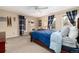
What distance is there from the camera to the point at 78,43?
54.1 inches

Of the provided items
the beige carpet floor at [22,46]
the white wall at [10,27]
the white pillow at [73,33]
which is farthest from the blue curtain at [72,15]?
the white wall at [10,27]

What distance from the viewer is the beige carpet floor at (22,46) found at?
52.4 inches

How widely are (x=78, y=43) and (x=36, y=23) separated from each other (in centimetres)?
70

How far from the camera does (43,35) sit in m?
1.50

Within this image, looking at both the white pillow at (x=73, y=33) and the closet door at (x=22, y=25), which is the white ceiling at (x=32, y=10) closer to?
the closet door at (x=22, y=25)

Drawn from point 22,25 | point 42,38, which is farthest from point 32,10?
point 42,38

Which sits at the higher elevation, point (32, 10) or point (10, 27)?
point (32, 10)

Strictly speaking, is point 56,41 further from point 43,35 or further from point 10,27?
point 10,27

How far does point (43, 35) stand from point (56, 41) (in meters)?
0.23

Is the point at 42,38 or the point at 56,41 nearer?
the point at 56,41
